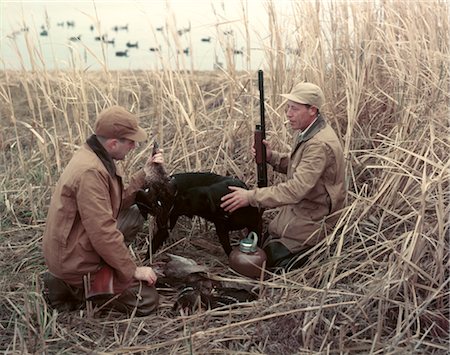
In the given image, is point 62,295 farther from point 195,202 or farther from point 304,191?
point 304,191


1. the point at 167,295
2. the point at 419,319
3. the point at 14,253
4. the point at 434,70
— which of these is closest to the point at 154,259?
the point at 167,295

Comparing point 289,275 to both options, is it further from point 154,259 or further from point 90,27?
point 90,27

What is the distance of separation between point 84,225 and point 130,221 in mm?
916

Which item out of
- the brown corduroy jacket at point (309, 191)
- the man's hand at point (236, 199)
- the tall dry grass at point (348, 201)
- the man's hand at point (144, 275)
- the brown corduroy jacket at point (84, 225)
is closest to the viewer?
the tall dry grass at point (348, 201)

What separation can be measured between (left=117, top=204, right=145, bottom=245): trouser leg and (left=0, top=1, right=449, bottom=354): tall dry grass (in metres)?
0.27

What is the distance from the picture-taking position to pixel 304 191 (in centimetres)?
351

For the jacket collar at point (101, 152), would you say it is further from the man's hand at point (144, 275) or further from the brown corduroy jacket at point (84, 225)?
the man's hand at point (144, 275)

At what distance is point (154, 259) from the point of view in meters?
4.10

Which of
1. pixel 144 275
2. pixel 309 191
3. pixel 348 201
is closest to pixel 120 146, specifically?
pixel 144 275

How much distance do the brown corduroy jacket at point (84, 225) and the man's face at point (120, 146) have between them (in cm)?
7

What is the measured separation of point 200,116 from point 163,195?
5.49ft

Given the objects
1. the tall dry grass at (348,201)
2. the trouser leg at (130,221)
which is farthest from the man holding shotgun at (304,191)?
the trouser leg at (130,221)

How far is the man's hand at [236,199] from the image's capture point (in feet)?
11.9

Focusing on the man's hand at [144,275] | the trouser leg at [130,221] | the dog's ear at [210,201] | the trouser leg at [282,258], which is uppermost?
the dog's ear at [210,201]
